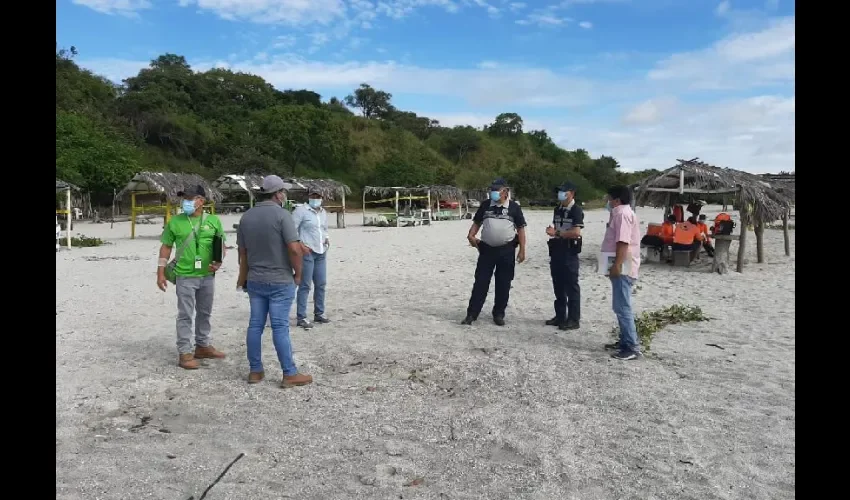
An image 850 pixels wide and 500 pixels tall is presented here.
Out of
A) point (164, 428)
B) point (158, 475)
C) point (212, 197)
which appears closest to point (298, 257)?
point (164, 428)

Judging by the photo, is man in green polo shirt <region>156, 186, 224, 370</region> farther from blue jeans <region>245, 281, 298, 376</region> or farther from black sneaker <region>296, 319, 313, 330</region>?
black sneaker <region>296, 319, 313, 330</region>

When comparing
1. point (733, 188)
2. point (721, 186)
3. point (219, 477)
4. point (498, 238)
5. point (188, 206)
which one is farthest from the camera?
point (721, 186)

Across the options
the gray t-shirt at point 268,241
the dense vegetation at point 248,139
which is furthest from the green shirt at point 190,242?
the dense vegetation at point 248,139

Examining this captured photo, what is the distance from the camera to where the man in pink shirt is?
210 inches

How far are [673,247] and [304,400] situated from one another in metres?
10.0

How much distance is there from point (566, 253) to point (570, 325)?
2.77 ft

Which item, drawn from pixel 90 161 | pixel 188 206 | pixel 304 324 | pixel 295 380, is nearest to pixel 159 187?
pixel 90 161

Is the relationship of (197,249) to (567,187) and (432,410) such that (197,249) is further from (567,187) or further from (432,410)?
(567,187)

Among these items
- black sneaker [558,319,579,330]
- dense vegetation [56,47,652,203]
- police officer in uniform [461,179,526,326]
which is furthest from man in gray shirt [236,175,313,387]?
A: dense vegetation [56,47,652,203]

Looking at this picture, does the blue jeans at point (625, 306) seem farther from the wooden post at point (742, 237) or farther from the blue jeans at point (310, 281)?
the wooden post at point (742, 237)

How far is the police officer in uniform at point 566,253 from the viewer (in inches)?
257

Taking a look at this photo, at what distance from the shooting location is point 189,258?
5.00 m

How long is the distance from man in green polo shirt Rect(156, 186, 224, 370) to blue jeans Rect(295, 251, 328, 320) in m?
1.43

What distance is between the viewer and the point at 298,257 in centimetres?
457
